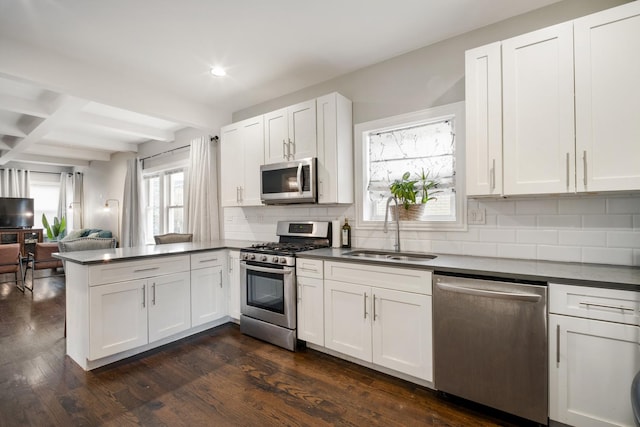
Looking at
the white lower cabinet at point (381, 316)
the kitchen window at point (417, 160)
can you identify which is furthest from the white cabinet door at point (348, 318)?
the kitchen window at point (417, 160)

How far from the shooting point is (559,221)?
216 cm

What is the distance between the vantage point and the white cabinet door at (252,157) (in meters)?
3.56

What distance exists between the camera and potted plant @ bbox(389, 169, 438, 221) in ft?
9.00

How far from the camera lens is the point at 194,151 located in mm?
4688

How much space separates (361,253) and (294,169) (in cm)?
108

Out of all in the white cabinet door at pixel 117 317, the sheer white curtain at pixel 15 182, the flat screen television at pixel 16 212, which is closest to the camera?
the white cabinet door at pixel 117 317

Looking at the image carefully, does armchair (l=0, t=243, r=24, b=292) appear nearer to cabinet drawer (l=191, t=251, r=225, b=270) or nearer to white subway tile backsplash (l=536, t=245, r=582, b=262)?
cabinet drawer (l=191, t=251, r=225, b=270)

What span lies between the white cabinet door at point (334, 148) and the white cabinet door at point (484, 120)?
3.82ft

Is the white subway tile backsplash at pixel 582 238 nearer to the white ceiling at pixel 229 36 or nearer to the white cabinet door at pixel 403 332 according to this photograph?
the white cabinet door at pixel 403 332

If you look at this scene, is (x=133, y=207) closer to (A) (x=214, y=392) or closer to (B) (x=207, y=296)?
(B) (x=207, y=296)

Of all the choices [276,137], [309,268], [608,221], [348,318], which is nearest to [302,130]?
[276,137]

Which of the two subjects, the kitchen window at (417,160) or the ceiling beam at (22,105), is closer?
the kitchen window at (417,160)

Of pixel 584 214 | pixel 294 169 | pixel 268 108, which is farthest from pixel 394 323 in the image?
pixel 268 108

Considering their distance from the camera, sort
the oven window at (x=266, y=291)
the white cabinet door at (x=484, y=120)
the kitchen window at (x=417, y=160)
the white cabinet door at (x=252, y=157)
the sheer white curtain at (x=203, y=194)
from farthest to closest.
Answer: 1. the sheer white curtain at (x=203, y=194)
2. the white cabinet door at (x=252, y=157)
3. the oven window at (x=266, y=291)
4. the kitchen window at (x=417, y=160)
5. the white cabinet door at (x=484, y=120)
